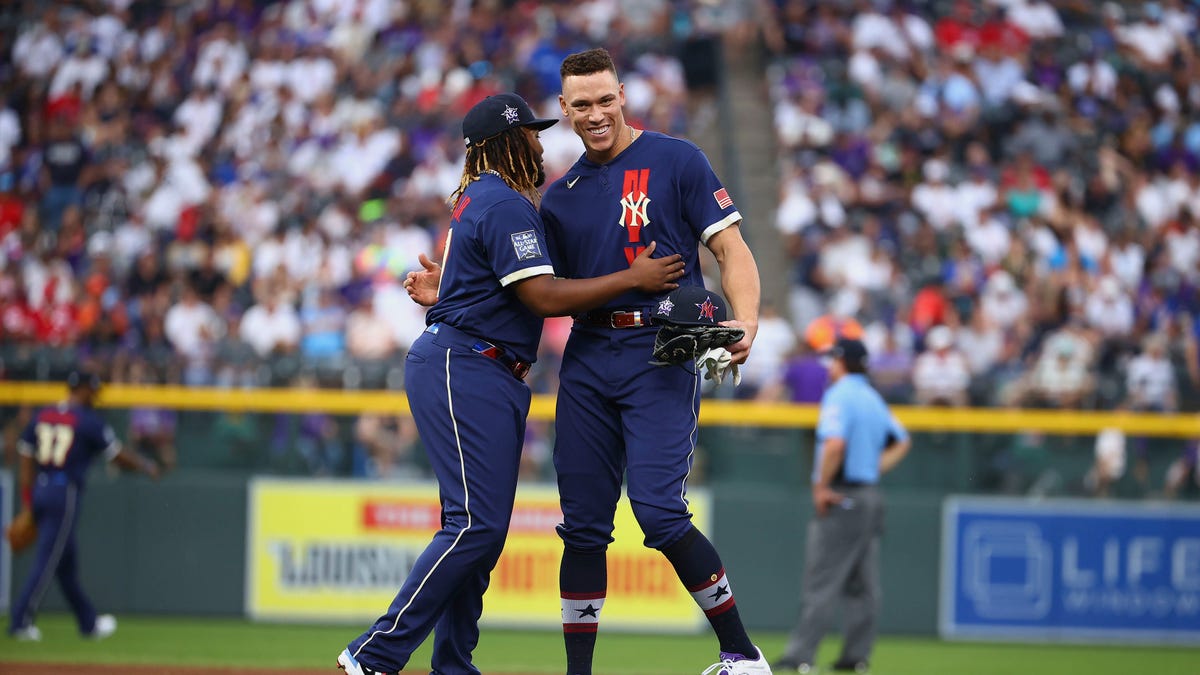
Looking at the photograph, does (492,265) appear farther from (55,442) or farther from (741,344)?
(55,442)

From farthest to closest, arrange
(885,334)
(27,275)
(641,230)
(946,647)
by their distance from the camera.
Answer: (27,275), (885,334), (946,647), (641,230)

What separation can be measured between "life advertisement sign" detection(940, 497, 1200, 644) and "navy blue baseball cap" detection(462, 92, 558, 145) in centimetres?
704

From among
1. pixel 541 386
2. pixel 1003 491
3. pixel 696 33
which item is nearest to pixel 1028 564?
pixel 1003 491

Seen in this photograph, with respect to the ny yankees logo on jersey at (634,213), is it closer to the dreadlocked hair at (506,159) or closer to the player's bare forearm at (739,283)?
the player's bare forearm at (739,283)

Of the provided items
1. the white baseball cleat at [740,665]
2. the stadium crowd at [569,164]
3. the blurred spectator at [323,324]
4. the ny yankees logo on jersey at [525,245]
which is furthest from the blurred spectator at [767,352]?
the ny yankees logo on jersey at [525,245]

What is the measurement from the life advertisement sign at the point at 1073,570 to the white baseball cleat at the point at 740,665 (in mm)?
6440

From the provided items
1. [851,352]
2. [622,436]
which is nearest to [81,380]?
[851,352]

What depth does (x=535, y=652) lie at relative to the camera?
1025 cm

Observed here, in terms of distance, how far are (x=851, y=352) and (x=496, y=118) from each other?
4133 millimetres

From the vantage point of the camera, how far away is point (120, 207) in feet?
52.1

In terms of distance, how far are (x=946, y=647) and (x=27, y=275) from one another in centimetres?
972

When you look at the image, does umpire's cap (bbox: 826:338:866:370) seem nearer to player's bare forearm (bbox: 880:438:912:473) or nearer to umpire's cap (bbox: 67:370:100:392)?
player's bare forearm (bbox: 880:438:912:473)

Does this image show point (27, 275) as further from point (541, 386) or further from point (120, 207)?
point (541, 386)

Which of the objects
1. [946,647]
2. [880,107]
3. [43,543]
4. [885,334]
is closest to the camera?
[43,543]
